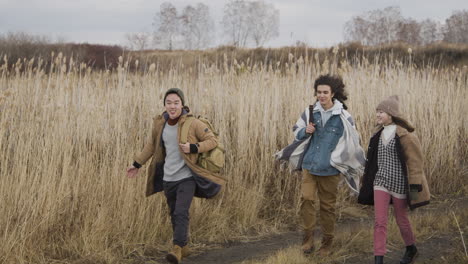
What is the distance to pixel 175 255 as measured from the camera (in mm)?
4023

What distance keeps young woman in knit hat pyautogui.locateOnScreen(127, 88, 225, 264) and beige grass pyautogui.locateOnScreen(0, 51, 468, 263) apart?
58cm

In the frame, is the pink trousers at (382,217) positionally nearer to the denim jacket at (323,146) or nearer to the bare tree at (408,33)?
the denim jacket at (323,146)

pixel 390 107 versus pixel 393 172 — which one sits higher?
pixel 390 107

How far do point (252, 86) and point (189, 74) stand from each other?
0.88 m

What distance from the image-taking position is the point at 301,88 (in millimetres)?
6754

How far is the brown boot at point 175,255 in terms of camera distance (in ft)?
13.2

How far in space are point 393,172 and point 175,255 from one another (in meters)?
1.73

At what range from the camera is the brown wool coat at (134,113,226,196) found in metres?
4.12

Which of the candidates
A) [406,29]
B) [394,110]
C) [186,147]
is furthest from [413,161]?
[406,29]

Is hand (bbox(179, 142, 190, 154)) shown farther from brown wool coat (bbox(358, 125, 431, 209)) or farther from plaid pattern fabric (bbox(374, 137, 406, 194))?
brown wool coat (bbox(358, 125, 431, 209))

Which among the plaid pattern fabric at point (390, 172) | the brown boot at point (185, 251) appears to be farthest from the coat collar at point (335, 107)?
the brown boot at point (185, 251)

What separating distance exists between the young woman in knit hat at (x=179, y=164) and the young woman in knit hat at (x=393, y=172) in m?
1.18

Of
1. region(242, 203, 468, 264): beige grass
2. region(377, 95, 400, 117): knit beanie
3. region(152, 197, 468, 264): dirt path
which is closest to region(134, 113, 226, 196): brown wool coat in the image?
region(152, 197, 468, 264): dirt path

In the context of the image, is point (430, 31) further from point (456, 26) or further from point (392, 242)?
point (392, 242)
